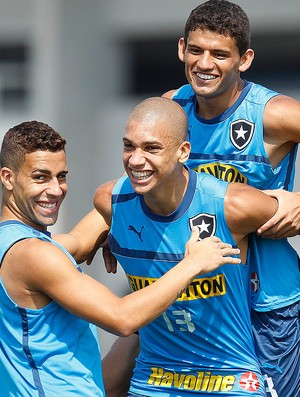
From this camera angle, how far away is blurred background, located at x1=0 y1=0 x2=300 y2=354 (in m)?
14.5

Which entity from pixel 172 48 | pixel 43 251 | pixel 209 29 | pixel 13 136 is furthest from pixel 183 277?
pixel 172 48

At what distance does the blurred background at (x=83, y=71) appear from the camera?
14.5m

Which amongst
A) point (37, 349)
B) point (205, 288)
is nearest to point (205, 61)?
point (205, 288)

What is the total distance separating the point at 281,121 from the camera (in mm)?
5723

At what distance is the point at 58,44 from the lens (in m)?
14.7

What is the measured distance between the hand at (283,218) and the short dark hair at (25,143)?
3.83ft

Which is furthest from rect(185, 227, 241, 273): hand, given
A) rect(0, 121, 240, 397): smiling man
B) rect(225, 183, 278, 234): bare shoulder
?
rect(225, 183, 278, 234): bare shoulder

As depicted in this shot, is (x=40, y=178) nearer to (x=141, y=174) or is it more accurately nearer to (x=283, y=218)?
(x=141, y=174)

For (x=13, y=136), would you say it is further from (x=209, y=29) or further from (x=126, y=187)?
(x=209, y=29)

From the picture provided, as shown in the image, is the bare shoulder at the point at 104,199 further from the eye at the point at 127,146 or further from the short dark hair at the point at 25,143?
the short dark hair at the point at 25,143

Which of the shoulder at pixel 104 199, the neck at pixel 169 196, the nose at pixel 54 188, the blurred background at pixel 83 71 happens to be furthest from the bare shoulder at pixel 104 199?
the blurred background at pixel 83 71

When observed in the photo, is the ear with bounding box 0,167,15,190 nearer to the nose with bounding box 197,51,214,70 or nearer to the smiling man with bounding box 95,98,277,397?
the smiling man with bounding box 95,98,277,397

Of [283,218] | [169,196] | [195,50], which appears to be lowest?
[283,218]

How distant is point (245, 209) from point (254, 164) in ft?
1.62
